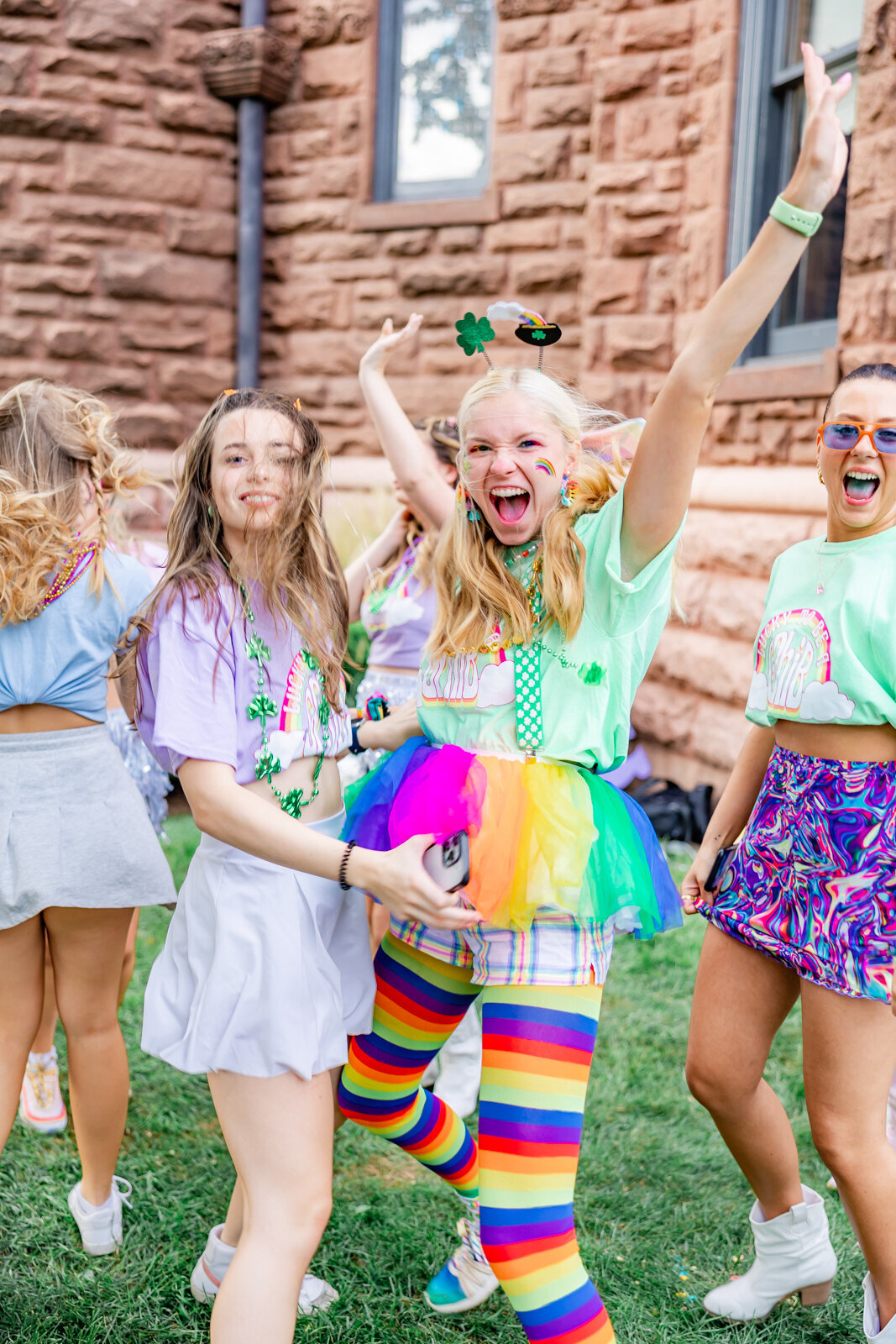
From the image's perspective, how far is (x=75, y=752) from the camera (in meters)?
2.78

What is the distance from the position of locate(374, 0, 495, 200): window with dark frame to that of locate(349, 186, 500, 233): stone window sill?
0.60 ft

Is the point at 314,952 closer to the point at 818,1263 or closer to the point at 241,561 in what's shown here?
the point at 241,561

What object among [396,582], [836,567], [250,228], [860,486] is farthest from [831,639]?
[250,228]

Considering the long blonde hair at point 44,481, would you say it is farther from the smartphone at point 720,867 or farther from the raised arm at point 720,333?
the smartphone at point 720,867

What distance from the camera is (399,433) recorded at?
9.91ft

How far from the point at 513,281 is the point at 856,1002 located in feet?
19.4

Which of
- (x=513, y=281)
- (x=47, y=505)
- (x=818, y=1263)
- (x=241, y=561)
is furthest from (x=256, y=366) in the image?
(x=818, y=1263)

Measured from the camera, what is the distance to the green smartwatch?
178cm

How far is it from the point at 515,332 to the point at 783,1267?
2113 millimetres

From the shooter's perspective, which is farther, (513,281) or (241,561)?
(513,281)

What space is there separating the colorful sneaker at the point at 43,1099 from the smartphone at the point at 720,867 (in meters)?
2.10

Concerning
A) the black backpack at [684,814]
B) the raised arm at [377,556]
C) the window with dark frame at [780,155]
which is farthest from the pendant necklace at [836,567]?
the window with dark frame at [780,155]

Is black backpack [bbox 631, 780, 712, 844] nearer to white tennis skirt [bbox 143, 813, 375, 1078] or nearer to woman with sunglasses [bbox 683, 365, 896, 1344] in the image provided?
woman with sunglasses [bbox 683, 365, 896, 1344]

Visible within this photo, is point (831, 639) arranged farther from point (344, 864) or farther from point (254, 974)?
point (254, 974)
